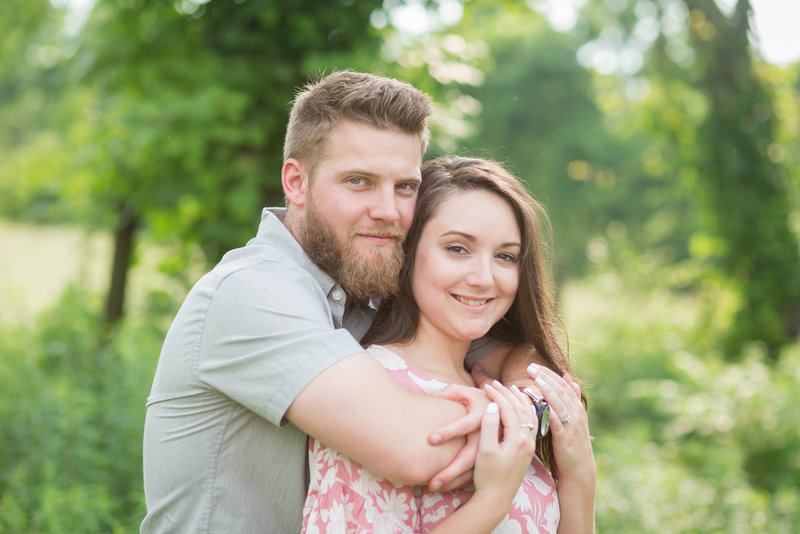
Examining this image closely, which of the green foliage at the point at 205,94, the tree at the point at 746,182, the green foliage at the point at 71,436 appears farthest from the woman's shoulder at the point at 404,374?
the tree at the point at 746,182

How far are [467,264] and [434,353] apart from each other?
32cm

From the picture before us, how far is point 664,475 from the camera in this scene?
5.31 meters

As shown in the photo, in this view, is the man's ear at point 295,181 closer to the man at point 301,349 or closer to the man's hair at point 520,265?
the man at point 301,349

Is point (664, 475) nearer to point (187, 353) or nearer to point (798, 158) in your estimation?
point (187, 353)

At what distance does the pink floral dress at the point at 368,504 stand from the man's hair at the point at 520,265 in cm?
41

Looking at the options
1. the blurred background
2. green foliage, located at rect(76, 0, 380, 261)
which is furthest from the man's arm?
green foliage, located at rect(76, 0, 380, 261)

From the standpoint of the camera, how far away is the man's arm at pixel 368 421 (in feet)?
5.96

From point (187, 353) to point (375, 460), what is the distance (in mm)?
619

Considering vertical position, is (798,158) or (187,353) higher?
(798,158)

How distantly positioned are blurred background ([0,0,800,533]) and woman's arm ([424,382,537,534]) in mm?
1315

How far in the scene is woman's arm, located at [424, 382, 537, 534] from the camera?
190cm

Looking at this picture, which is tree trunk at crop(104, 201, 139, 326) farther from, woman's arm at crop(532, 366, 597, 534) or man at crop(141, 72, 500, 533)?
woman's arm at crop(532, 366, 597, 534)

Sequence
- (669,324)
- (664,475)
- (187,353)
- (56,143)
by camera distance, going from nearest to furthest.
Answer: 1. (187,353)
2. (664,475)
3. (56,143)
4. (669,324)


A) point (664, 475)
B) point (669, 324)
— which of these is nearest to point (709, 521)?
point (664, 475)
